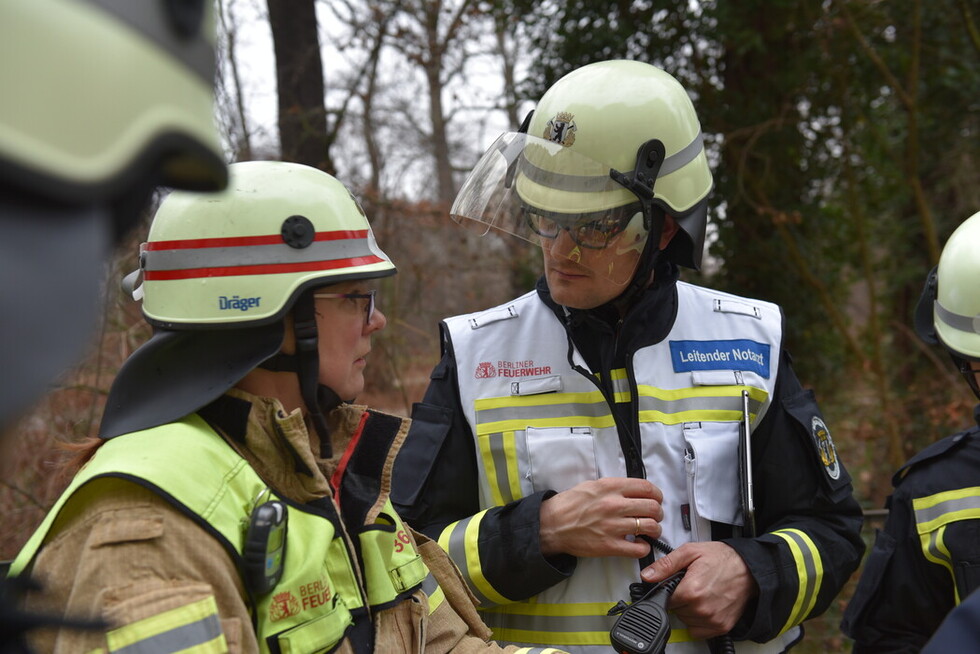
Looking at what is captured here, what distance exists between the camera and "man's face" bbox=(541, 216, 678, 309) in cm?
281

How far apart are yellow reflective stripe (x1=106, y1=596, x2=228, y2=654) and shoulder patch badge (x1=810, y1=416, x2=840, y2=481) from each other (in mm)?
1828

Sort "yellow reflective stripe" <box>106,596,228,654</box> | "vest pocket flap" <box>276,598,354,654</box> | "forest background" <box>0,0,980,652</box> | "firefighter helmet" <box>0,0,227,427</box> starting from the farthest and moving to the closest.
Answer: "forest background" <box>0,0,980,652</box> < "vest pocket flap" <box>276,598,354,654</box> < "yellow reflective stripe" <box>106,596,228,654</box> < "firefighter helmet" <box>0,0,227,427</box>

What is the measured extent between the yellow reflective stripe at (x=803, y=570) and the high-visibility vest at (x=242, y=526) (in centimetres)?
121

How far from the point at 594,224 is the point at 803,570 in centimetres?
116

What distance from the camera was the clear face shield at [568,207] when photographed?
9.24 feet

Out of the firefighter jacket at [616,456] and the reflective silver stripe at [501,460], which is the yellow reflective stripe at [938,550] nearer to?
the firefighter jacket at [616,456]

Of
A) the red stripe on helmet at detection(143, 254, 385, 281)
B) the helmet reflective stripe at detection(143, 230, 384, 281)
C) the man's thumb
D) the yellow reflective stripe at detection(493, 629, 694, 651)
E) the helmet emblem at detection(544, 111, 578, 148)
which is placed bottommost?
the yellow reflective stripe at detection(493, 629, 694, 651)

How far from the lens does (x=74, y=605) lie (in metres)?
1.58

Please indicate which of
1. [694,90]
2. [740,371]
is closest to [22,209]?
[740,371]

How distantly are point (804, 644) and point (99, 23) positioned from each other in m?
5.87

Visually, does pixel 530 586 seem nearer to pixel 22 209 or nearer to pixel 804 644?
pixel 22 209

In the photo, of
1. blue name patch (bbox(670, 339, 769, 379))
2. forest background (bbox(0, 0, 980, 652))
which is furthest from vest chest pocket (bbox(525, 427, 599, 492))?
forest background (bbox(0, 0, 980, 652))

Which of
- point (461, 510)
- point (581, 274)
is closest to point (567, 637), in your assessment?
point (461, 510)

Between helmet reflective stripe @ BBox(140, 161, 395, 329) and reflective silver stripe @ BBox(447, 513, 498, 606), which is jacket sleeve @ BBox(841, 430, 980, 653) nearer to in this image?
reflective silver stripe @ BBox(447, 513, 498, 606)
